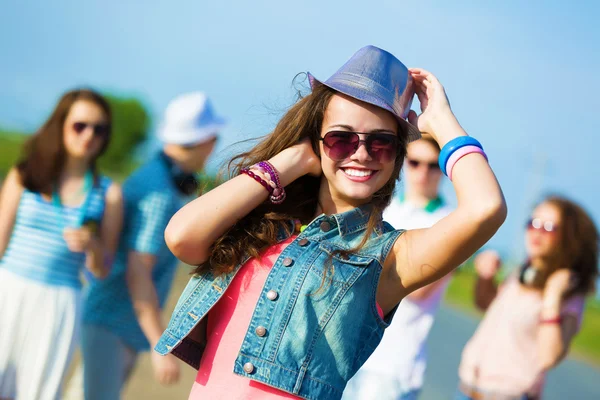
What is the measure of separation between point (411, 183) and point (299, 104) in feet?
7.63

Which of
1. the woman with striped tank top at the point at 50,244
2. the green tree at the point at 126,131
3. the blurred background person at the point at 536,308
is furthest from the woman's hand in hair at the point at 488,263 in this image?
the green tree at the point at 126,131

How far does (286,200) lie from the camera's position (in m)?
2.95

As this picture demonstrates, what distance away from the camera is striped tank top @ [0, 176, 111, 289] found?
4.72 meters

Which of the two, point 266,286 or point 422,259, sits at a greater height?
point 422,259

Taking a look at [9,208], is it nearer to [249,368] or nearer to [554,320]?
[249,368]

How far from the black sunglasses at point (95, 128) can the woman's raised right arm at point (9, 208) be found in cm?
48

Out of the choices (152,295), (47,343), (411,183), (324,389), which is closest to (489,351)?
(411,183)

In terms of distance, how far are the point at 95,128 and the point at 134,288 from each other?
3.41ft

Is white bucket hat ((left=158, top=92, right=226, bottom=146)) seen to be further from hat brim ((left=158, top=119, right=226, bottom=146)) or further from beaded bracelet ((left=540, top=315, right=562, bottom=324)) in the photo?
beaded bracelet ((left=540, top=315, right=562, bottom=324))

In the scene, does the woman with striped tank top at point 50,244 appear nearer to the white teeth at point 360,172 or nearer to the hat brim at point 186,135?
the hat brim at point 186,135

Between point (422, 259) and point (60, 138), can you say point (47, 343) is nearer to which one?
point (60, 138)

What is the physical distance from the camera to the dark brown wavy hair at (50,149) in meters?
4.86

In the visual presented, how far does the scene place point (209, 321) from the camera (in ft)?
9.25

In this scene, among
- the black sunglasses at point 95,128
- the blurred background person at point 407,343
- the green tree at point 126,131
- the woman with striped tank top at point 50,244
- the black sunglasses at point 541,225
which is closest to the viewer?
the blurred background person at point 407,343
